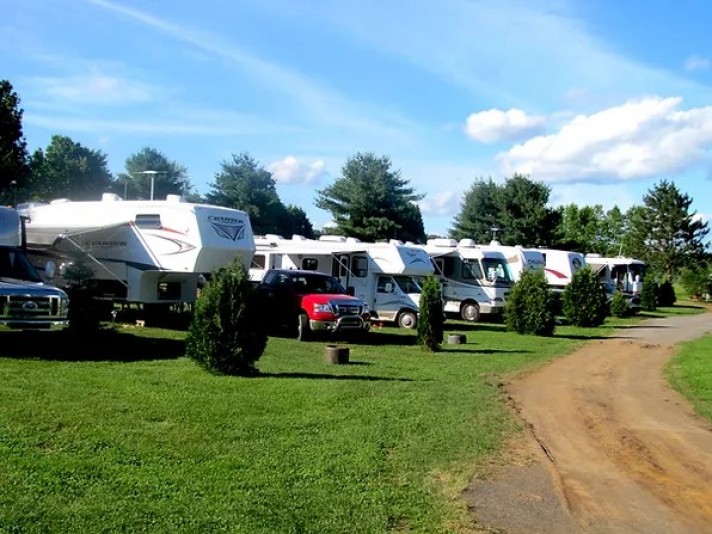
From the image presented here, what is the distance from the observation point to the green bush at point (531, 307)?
22625mm

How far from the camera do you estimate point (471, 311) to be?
27.7 meters

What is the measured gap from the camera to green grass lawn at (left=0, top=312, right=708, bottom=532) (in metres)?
5.26

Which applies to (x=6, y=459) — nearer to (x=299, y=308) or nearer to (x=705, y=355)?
(x=299, y=308)

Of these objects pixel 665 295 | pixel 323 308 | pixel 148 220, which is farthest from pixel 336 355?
pixel 665 295

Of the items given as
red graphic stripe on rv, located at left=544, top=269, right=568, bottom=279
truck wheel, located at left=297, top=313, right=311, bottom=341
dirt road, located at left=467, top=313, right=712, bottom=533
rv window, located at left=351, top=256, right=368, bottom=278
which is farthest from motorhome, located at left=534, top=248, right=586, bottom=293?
dirt road, located at left=467, top=313, right=712, bottom=533

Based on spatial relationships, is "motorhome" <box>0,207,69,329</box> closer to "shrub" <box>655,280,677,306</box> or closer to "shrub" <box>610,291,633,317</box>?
"shrub" <box>610,291,633,317</box>

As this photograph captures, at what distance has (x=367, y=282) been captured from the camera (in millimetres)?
24266

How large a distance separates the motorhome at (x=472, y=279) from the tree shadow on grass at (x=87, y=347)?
1399cm

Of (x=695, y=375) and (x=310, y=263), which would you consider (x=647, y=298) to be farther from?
(x=695, y=375)

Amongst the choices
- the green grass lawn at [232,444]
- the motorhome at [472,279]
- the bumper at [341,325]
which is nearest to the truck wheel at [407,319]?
the motorhome at [472,279]

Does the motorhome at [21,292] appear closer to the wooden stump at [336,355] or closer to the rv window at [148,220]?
the wooden stump at [336,355]

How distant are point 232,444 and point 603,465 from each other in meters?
3.61

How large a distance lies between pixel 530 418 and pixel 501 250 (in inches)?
819

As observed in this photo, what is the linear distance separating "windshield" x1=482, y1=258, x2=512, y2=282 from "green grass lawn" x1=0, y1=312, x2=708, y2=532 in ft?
48.0
